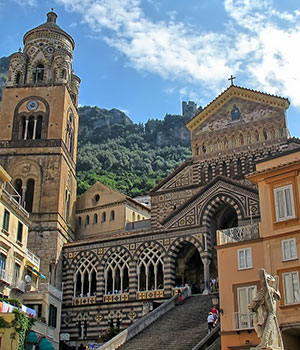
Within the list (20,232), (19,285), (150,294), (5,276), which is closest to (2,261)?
(5,276)

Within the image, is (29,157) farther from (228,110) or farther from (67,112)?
(228,110)

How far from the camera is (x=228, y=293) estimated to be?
65.9ft

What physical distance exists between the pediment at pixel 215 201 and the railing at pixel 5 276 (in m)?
10.1

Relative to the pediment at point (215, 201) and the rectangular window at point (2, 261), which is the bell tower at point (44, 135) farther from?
the pediment at point (215, 201)

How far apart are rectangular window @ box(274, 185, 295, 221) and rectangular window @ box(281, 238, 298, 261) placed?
33.8 inches

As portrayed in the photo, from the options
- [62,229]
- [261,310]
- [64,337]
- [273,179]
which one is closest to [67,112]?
[62,229]

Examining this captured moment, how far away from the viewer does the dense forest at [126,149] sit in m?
82.6

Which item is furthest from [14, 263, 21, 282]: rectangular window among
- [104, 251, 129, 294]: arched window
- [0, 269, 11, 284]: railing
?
[104, 251, 129, 294]: arched window

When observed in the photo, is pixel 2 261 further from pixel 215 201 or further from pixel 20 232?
pixel 215 201

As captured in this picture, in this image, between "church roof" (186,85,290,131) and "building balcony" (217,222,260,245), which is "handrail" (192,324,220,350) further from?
"church roof" (186,85,290,131)

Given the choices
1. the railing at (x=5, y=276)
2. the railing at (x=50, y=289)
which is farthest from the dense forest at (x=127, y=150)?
the railing at (x=5, y=276)

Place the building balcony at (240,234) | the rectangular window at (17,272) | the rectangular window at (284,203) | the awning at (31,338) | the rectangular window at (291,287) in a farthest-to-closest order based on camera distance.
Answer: the rectangular window at (17,272) < the awning at (31,338) < the building balcony at (240,234) < the rectangular window at (284,203) < the rectangular window at (291,287)

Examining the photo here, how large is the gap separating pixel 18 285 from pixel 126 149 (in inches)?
2760

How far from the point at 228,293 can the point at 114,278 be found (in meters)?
Answer: 15.5
